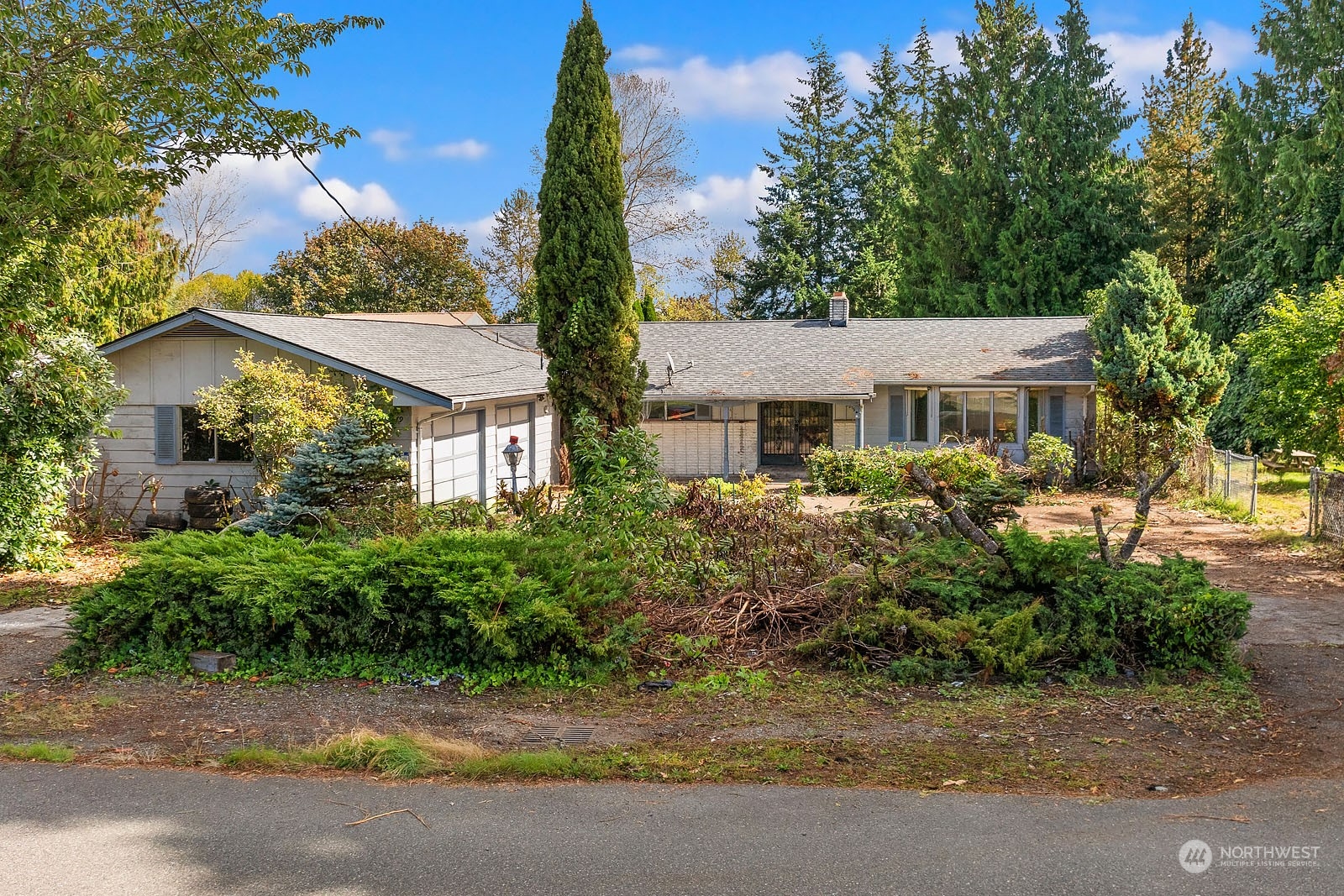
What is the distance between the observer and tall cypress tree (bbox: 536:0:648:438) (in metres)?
15.8

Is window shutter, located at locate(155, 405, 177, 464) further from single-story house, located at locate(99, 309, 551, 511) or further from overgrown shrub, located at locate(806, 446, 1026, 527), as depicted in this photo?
overgrown shrub, located at locate(806, 446, 1026, 527)

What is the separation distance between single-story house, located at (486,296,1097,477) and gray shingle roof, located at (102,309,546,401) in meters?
3.80

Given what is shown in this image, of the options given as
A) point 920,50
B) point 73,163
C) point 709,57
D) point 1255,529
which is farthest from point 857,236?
point 73,163

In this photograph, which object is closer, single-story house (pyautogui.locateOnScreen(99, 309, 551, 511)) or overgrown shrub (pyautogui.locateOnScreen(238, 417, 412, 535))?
overgrown shrub (pyautogui.locateOnScreen(238, 417, 412, 535))

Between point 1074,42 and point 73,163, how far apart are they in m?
36.5

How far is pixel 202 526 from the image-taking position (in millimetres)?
15258

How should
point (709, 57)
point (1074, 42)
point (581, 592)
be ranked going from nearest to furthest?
point (581, 592) → point (709, 57) → point (1074, 42)

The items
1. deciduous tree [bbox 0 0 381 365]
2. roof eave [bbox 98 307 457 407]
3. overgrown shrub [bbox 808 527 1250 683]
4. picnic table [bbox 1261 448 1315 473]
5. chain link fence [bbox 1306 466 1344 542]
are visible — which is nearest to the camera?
overgrown shrub [bbox 808 527 1250 683]

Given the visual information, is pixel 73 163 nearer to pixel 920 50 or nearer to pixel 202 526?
pixel 202 526

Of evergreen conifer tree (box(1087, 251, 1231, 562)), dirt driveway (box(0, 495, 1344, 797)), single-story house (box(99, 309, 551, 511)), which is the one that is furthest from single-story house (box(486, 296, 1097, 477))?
dirt driveway (box(0, 495, 1344, 797))

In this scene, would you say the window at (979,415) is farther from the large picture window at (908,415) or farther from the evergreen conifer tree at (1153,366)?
the evergreen conifer tree at (1153,366)

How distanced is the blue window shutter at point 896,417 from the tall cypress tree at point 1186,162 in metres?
15.6

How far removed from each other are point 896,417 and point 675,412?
5670mm

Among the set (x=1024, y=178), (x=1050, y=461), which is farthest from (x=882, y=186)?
(x=1050, y=461)
